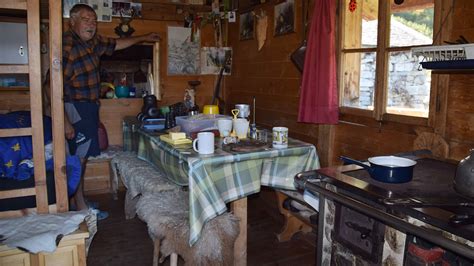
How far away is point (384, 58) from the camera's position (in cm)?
254

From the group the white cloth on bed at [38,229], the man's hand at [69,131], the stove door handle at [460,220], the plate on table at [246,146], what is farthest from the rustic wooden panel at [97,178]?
the stove door handle at [460,220]

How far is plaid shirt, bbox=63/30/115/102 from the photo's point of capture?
3.12m

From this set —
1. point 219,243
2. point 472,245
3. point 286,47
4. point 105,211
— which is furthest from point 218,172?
point 105,211

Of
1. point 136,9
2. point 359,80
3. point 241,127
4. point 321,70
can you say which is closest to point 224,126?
point 241,127

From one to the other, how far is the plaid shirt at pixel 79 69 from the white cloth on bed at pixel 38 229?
1287mm

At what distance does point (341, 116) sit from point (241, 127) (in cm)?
87

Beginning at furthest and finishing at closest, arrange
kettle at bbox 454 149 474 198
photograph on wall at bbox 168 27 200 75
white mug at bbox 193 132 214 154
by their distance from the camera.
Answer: photograph on wall at bbox 168 27 200 75 < white mug at bbox 193 132 214 154 < kettle at bbox 454 149 474 198

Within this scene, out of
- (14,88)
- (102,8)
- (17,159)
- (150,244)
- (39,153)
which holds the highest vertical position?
(102,8)

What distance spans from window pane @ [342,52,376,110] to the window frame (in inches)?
1.2

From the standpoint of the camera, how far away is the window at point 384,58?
7.63 ft

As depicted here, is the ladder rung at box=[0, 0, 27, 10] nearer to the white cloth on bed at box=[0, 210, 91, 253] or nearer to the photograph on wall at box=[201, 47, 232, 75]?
the white cloth on bed at box=[0, 210, 91, 253]

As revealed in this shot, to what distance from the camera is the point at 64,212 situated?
2.18m

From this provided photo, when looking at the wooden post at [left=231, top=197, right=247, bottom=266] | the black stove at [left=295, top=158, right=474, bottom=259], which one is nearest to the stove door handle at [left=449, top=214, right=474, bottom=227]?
the black stove at [left=295, top=158, right=474, bottom=259]

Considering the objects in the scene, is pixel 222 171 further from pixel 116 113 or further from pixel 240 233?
pixel 116 113
